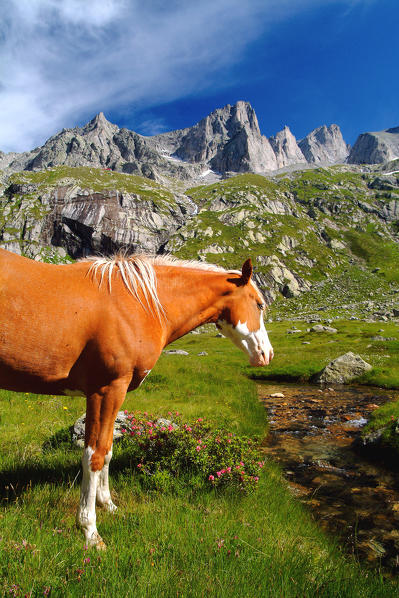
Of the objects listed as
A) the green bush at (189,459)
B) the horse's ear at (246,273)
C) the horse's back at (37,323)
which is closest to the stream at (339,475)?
the green bush at (189,459)

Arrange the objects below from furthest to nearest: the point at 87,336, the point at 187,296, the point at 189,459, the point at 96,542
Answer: the point at 189,459 → the point at 187,296 → the point at 87,336 → the point at 96,542

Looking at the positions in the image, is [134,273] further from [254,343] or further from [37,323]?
[254,343]

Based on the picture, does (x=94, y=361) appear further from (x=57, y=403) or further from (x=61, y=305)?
(x=57, y=403)

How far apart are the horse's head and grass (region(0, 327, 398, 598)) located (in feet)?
8.99

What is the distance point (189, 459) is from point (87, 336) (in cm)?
391

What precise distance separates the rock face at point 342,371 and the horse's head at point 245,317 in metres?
21.2

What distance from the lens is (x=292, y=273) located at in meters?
161

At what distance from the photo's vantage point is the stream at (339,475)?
634cm

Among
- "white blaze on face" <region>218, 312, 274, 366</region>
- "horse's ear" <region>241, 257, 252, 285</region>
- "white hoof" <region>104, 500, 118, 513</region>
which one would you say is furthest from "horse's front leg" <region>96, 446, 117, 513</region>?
"horse's ear" <region>241, 257, 252, 285</region>

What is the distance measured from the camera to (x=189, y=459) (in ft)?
22.6

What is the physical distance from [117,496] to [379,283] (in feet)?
533

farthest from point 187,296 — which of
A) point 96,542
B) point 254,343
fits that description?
point 96,542

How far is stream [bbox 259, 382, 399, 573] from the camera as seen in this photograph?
6.34m

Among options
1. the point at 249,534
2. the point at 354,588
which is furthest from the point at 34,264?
the point at 354,588
